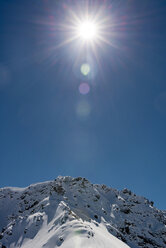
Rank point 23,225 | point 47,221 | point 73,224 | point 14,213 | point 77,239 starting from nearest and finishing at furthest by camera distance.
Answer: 1. point 77,239
2. point 73,224
3. point 47,221
4. point 23,225
5. point 14,213

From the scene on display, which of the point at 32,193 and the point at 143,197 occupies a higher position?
the point at 143,197

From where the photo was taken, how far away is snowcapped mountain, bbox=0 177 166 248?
16.1 meters

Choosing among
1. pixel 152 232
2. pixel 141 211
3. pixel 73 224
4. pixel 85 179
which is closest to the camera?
pixel 73 224

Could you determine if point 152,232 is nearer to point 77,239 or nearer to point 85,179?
point 85,179

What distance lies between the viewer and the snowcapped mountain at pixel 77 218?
52.9 ft

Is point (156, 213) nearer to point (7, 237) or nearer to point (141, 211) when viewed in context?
point (141, 211)

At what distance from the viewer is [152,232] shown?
43.2m

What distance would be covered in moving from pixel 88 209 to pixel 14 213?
2269cm

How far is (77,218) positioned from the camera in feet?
74.4

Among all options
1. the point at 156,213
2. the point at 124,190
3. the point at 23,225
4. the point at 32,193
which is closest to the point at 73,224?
the point at 23,225

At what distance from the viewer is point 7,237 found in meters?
22.1

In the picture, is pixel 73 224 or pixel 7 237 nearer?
pixel 73 224

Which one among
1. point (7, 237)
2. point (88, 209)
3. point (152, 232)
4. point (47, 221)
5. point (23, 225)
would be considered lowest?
point (7, 237)

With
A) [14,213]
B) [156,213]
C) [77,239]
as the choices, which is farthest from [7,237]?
[156,213]
